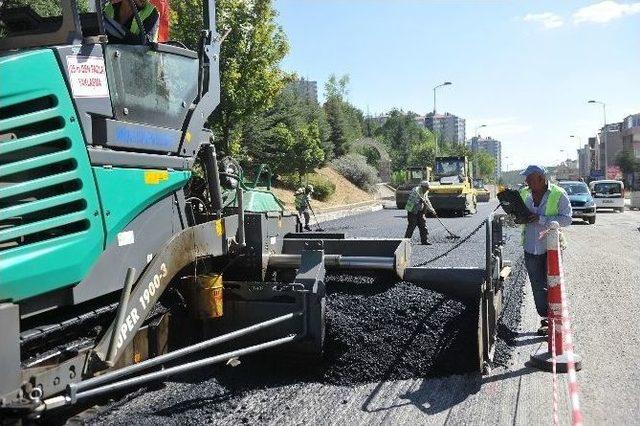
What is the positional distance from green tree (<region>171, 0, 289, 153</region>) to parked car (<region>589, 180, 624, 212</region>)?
2005cm

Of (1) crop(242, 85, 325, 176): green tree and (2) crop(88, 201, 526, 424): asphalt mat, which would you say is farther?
(1) crop(242, 85, 325, 176): green tree

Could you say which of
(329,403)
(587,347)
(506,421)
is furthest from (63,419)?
(587,347)

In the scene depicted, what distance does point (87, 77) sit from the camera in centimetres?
301

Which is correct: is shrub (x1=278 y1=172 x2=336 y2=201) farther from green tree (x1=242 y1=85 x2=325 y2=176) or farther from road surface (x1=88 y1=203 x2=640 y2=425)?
road surface (x1=88 y1=203 x2=640 y2=425)

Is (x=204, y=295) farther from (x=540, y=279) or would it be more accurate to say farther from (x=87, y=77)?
(x=540, y=279)

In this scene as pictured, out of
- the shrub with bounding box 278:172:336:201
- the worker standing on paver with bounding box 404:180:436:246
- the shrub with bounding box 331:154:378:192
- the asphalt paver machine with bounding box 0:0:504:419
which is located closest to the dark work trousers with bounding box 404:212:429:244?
the worker standing on paver with bounding box 404:180:436:246

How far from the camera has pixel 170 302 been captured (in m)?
4.41

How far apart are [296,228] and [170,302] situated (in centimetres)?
190

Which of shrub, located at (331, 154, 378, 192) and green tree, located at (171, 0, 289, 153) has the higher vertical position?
green tree, located at (171, 0, 289, 153)

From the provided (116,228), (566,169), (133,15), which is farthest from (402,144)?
(116,228)

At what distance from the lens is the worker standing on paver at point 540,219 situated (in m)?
5.87

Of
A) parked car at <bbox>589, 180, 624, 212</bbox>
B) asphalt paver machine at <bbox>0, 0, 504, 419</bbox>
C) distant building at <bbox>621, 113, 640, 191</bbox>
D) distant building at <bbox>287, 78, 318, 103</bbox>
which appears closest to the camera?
asphalt paver machine at <bbox>0, 0, 504, 419</bbox>

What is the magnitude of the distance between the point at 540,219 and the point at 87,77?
439 centimetres

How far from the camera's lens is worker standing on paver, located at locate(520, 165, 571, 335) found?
5.87 meters
